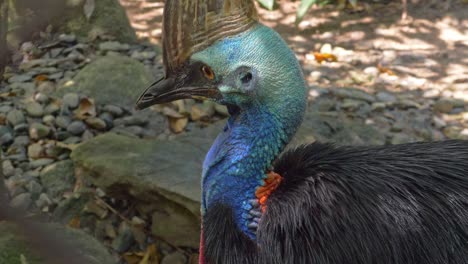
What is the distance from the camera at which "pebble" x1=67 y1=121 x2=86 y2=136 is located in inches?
120

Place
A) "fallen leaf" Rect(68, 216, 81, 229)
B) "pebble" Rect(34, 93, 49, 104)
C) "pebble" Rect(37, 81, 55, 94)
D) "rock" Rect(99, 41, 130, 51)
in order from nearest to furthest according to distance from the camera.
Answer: "fallen leaf" Rect(68, 216, 81, 229) → "pebble" Rect(34, 93, 49, 104) → "pebble" Rect(37, 81, 55, 94) → "rock" Rect(99, 41, 130, 51)

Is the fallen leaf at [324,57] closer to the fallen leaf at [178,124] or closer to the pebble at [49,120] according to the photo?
the fallen leaf at [178,124]

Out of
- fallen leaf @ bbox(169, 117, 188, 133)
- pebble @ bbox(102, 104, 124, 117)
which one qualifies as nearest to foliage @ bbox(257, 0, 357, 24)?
fallen leaf @ bbox(169, 117, 188, 133)

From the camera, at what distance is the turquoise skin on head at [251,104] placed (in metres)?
1.52

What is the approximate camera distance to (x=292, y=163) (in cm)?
167

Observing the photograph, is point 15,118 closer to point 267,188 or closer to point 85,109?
point 85,109

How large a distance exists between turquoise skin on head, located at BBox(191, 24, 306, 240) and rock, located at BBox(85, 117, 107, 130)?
1.58 metres

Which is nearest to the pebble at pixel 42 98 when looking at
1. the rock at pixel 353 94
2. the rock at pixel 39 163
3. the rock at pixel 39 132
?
the rock at pixel 39 132

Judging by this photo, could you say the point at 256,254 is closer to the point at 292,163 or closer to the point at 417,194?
the point at 292,163

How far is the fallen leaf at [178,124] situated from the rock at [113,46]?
96 cm

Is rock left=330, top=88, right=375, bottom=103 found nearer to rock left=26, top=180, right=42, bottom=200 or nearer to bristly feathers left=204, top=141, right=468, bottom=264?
rock left=26, top=180, right=42, bottom=200

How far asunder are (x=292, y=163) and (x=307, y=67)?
2276mm

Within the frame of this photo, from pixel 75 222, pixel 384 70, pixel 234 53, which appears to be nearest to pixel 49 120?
pixel 75 222

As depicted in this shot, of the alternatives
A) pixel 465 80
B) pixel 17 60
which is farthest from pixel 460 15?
pixel 17 60
